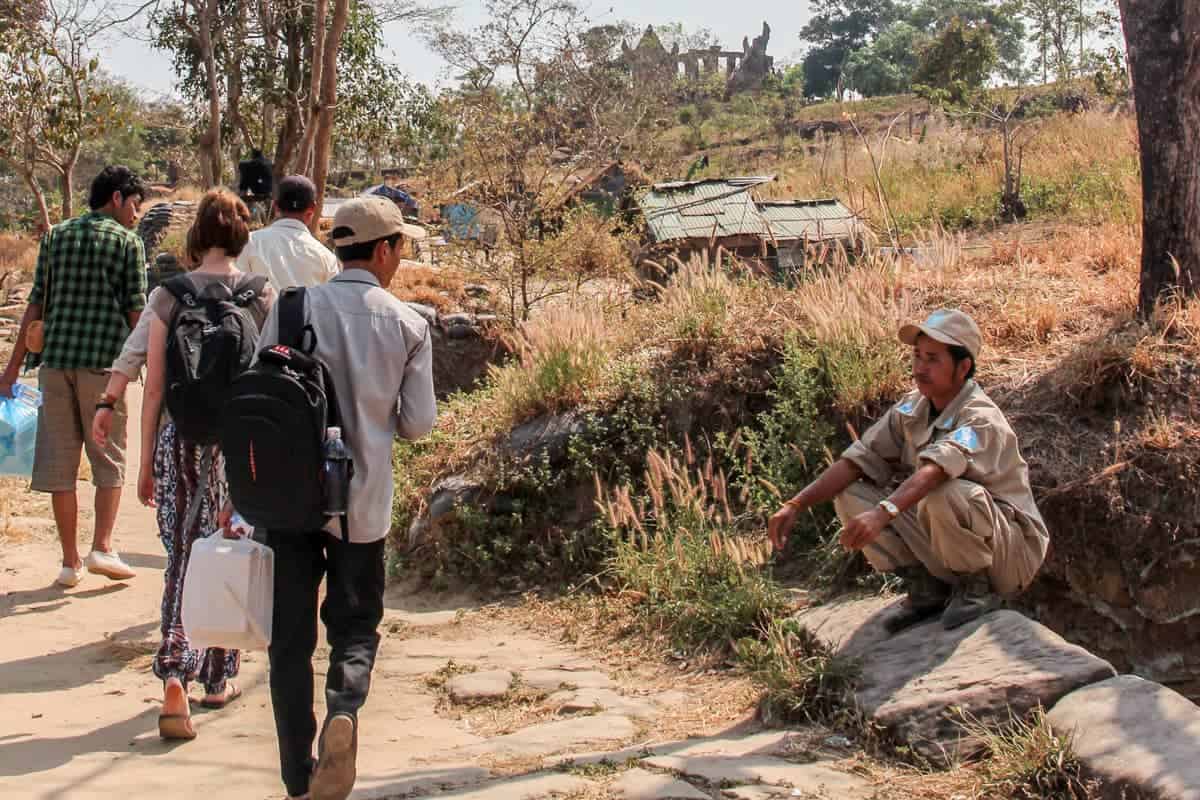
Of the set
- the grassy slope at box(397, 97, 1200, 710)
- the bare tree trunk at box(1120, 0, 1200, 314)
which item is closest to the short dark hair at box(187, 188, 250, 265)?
the grassy slope at box(397, 97, 1200, 710)

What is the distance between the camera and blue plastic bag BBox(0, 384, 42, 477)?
685cm

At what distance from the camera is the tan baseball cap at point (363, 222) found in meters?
3.79

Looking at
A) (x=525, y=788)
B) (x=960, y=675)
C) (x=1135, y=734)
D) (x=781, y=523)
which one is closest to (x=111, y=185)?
(x=781, y=523)

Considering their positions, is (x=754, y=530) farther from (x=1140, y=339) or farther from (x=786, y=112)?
(x=786, y=112)

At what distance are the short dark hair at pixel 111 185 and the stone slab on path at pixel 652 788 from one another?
386 centimetres

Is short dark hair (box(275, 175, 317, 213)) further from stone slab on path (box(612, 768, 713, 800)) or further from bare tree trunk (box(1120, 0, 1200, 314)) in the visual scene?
bare tree trunk (box(1120, 0, 1200, 314))

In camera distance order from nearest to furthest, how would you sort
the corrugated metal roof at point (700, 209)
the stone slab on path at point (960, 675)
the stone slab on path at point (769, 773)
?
1. the stone slab on path at point (769, 773)
2. the stone slab on path at point (960, 675)
3. the corrugated metal roof at point (700, 209)

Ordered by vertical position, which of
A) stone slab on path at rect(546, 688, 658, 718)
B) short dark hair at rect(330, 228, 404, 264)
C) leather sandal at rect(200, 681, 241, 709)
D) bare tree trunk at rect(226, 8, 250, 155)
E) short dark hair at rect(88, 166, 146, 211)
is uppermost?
bare tree trunk at rect(226, 8, 250, 155)

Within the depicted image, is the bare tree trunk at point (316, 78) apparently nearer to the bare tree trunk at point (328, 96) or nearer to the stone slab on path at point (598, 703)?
the bare tree trunk at point (328, 96)

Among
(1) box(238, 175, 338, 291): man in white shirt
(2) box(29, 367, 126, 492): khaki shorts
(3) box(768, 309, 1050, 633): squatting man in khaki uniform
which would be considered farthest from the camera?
(2) box(29, 367, 126, 492): khaki shorts

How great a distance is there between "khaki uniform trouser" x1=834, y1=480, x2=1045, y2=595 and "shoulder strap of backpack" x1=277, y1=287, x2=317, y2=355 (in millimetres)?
2189

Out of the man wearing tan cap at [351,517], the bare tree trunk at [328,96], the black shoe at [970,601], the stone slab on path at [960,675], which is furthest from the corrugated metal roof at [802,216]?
the man wearing tan cap at [351,517]

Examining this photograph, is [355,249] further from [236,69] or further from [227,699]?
[236,69]

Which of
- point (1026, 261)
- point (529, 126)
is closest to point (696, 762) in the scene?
point (1026, 261)
